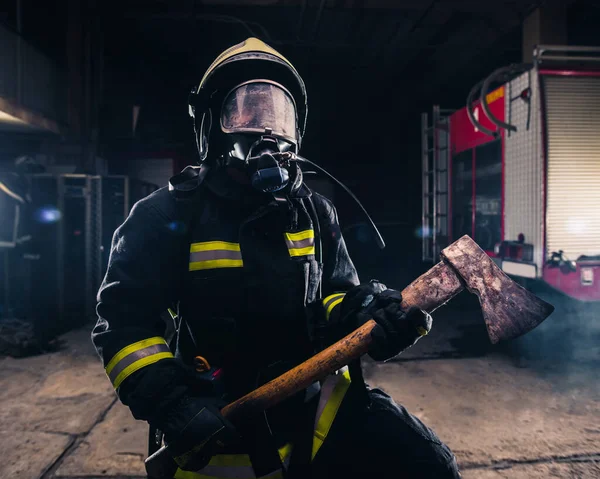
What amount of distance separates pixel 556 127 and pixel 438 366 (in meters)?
2.70

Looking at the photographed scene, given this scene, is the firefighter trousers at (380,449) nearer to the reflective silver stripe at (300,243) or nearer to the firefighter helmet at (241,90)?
the reflective silver stripe at (300,243)

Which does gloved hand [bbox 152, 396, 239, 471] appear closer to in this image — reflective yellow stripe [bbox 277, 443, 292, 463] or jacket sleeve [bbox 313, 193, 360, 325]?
reflective yellow stripe [bbox 277, 443, 292, 463]

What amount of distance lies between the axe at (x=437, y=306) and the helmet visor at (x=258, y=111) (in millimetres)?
755

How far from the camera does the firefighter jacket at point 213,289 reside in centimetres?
133

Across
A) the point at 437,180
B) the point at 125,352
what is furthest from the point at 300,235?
the point at 437,180

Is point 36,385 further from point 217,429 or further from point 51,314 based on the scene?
point 217,429

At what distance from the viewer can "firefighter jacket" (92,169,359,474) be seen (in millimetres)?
1325

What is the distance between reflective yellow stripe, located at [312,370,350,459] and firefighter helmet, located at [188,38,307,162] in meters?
0.93

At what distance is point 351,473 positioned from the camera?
4.61 feet

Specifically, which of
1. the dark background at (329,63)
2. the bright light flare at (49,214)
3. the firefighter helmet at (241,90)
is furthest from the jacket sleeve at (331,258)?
the bright light flare at (49,214)

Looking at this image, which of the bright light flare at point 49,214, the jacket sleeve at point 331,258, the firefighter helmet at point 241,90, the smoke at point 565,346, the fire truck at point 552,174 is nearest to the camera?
the firefighter helmet at point 241,90

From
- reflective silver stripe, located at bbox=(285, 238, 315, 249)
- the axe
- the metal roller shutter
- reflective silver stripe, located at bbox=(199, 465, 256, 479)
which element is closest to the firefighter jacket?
reflective silver stripe, located at bbox=(285, 238, 315, 249)

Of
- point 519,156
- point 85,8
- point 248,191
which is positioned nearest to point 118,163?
point 85,8

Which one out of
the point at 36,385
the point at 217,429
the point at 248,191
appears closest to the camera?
the point at 217,429
